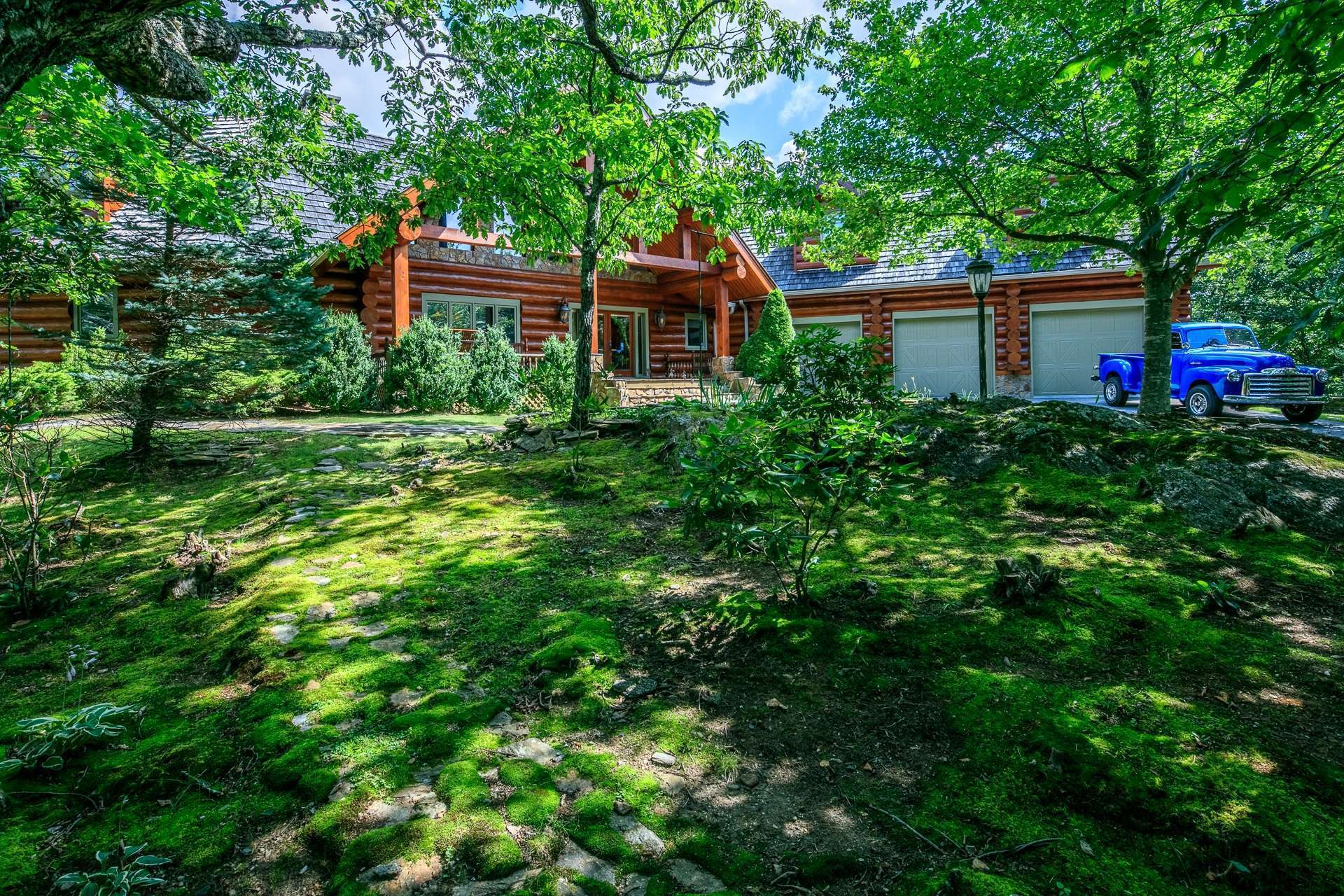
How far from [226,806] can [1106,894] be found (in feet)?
7.84

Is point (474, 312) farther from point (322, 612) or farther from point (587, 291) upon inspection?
point (322, 612)

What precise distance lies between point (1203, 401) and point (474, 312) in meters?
14.6

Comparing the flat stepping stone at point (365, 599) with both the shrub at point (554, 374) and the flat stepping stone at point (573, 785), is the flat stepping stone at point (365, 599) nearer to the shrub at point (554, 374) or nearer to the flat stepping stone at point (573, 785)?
the flat stepping stone at point (573, 785)

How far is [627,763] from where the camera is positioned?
2.17 metres

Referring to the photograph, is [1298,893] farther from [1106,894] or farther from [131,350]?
[131,350]

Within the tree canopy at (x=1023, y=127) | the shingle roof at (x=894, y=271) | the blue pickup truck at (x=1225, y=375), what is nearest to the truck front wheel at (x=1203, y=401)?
the blue pickup truck at (x=1225, y=375)

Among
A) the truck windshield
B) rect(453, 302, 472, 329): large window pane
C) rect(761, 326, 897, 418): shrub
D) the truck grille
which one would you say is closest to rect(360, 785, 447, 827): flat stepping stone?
rect(761, 326, 897, 418): shrub

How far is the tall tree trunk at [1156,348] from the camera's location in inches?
332

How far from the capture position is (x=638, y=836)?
185 cm

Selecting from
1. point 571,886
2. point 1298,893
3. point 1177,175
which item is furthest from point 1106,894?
point 1177,175

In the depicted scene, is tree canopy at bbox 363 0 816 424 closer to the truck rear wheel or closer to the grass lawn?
the grass lawn

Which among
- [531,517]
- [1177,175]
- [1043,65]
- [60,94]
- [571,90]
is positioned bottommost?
[531,517]

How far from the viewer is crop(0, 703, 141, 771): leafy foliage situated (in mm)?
2088

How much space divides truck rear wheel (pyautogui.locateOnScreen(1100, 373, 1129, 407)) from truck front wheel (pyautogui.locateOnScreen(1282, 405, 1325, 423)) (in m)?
2.78
